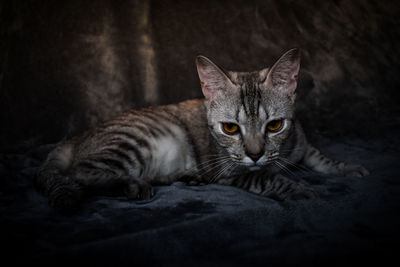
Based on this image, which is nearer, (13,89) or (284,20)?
(13,89)

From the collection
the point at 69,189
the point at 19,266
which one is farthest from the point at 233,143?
the point at 19,266

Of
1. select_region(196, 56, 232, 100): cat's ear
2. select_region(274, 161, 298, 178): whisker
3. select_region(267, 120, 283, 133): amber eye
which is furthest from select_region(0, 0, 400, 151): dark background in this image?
select_region(267, 120, 283, 133): amber eye

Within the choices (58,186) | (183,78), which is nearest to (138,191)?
(58,186)

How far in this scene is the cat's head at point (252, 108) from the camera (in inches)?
83.0

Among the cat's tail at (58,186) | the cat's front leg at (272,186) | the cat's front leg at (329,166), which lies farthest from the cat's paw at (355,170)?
the cat's tail at (58,186)

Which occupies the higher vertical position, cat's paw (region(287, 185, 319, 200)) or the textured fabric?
cat's paw (region(287, 185, 319, 200))

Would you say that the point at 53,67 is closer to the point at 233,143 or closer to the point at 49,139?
the point at 49,139

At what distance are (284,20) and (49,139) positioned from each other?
3.14m

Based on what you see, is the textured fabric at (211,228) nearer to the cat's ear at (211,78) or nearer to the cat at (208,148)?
the cat at (208,148)

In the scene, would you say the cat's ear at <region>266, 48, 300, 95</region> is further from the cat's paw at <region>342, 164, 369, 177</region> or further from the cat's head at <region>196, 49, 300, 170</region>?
the cat's paw at <region>342, 164, 369, 177</region>

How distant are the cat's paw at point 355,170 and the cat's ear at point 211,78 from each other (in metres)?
1.27

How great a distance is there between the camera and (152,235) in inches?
57.8

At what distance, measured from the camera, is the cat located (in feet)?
6.75

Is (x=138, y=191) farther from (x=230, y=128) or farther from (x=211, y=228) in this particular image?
(x=230, y=128)
